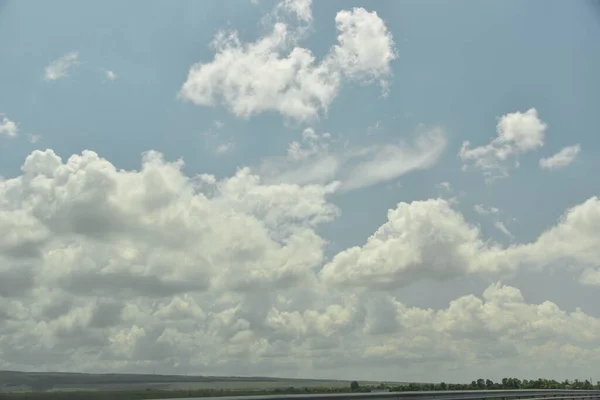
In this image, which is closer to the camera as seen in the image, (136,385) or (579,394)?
(136,385)

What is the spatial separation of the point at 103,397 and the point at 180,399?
4.36 metres

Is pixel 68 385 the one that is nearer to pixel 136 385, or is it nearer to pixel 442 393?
pixel 136 385

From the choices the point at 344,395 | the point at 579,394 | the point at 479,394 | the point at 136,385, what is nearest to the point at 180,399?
the point at 344,395

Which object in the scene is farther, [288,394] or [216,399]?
[288,394]

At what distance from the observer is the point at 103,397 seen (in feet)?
58.6

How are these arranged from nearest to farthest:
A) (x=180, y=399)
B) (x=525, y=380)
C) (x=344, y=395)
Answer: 1. (x=180, y=399)
2. (x=344, y=395)
3. (x=525, y=380)

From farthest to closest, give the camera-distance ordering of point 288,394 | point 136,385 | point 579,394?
point 579,394
point 136,385
point 288,394

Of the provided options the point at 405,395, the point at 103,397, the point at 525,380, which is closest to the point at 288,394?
the point at 103,397

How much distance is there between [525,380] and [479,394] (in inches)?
2595

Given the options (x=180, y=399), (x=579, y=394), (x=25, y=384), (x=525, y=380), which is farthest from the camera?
(x=525, y=380)

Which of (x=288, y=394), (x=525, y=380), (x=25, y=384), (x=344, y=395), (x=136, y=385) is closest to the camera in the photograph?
(x=288, y=394)

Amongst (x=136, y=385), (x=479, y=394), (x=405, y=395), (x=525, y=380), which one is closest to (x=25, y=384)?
(x=136, y=385)

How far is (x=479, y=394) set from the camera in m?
30.0

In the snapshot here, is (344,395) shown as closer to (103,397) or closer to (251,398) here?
(251,398)
